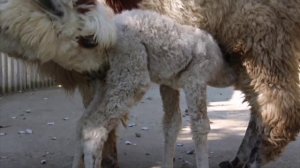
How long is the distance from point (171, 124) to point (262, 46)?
2.64 ft

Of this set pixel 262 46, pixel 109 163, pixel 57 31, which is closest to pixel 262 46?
pixel 262 46

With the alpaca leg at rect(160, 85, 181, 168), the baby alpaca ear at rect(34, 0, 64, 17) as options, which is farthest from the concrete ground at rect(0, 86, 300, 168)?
the baby alpaca ear at rect(34, 0, 64, 17)

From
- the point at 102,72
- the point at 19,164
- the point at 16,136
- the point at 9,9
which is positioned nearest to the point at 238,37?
the point at 102,72

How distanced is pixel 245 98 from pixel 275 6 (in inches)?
26.4

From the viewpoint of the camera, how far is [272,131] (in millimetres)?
4109

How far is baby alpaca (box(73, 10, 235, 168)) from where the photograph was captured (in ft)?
12.1

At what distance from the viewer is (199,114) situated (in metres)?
3.79

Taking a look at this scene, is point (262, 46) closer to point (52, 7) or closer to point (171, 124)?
point (171, 124)

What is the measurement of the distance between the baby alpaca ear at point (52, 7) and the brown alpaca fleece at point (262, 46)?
0.55m

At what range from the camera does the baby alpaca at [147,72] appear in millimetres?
3693

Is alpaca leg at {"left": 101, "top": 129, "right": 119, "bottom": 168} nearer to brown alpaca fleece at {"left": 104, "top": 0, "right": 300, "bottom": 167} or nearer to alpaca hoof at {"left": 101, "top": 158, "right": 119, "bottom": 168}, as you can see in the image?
alpaca hoof at {"left": 101, "top": 158, "right": 119, "bottom": 168}

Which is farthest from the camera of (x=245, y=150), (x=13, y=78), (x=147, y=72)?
(x=13, y=78)

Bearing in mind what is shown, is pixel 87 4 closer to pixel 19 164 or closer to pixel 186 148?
pixel 19 164

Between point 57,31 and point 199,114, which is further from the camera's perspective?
point 199,114
